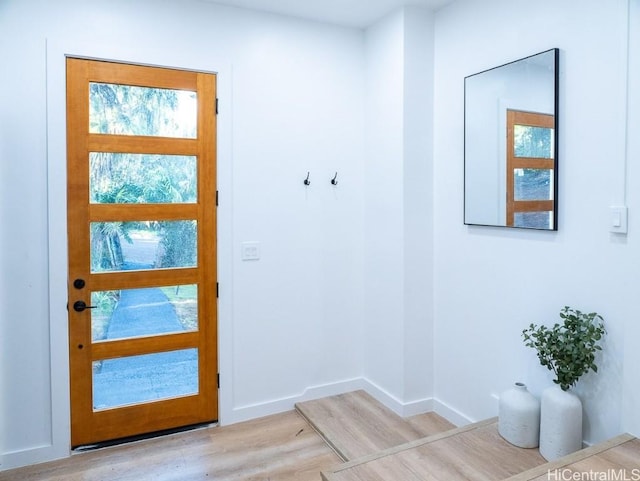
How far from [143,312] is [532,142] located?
2522 mm

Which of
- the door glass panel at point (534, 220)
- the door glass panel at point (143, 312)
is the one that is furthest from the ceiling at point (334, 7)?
the door glass panel at point (143, 312)

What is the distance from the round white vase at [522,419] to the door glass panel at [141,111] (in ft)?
8.12

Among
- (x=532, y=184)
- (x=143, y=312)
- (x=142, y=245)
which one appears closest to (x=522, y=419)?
(x=532, y=184)

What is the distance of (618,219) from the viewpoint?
195cm

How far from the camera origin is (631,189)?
1905 mm

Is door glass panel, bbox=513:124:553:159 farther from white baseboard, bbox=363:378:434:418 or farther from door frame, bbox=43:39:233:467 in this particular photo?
door frame, bbox=43:39:233:467

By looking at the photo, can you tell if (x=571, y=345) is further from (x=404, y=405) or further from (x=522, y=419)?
(x=404, y=405)

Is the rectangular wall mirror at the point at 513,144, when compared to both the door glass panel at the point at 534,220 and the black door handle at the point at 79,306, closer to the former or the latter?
the door glass panel at the point at 534,220

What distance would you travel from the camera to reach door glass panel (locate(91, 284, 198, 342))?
2723 mm

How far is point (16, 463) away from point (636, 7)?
Answer: 12.7 ft

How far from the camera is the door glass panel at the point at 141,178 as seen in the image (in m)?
2.68

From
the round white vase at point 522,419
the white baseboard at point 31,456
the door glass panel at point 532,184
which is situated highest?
the door glass panel at point 532,184

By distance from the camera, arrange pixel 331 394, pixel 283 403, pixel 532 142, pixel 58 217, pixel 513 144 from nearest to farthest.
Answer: pixel 532 142 < pixel 513 144 < pixel 58 217 < pixel 283 403 < pixel 331 394

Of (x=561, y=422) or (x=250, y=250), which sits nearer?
(x=561, y=422)
